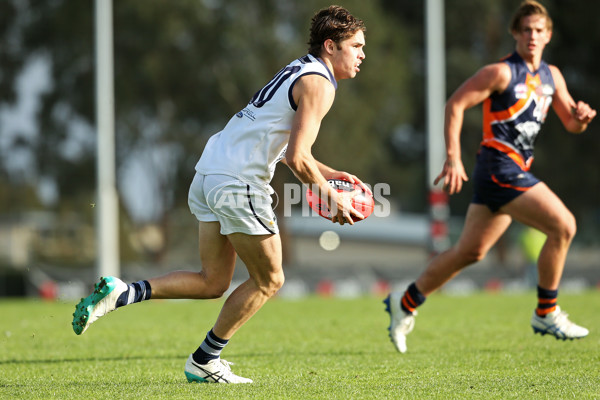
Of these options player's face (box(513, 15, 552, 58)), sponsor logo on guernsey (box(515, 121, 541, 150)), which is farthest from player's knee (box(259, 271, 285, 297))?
player's face (box(513, 15, 552, 58))

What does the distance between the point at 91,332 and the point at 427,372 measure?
3.87 meters

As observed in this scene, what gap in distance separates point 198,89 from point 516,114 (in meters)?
23.5

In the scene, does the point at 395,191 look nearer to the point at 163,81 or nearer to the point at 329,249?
the point at 329,249

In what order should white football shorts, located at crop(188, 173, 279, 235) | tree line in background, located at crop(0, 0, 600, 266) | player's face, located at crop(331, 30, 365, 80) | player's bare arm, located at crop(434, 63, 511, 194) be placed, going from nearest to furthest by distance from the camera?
white football shorts, located at crop(188, 173, 279, 235), player's face, located at crop(331, 30, 365, 80), player's bare arm, located at crop(434, 63, 511, 194), tree line in background, located at crop(0, 0, 600, 266)

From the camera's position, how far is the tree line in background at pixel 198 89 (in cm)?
2811

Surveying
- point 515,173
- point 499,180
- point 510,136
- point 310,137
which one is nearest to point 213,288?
point 310,137

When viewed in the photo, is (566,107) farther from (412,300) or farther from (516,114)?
(412,300)

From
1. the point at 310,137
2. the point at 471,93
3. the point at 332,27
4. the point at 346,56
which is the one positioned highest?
the point at 332,27

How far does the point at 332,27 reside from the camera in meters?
4.86

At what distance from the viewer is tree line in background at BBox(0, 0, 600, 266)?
28109 mm

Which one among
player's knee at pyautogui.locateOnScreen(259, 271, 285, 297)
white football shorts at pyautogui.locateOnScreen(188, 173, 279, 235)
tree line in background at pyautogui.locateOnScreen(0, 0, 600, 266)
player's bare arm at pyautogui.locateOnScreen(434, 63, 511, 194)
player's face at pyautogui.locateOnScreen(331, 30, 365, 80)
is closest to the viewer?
white football shorts at pyautogui.locateOnScreen(188, 173, 279, 235)

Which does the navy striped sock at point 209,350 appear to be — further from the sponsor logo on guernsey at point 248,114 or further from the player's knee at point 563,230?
the player's knee at point 563,230

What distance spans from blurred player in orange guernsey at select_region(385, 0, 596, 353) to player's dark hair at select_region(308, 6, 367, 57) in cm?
150

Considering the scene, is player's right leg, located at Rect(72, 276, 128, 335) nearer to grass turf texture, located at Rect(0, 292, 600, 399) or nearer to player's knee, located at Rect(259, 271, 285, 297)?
grass turf texture, located at Rect(0, 292, 600, 399)
